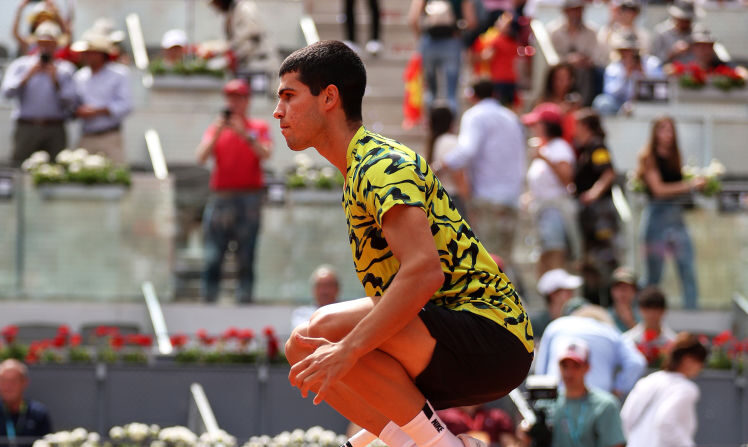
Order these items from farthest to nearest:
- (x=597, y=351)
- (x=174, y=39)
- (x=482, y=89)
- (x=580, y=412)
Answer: (x=174, y=39), (x=482, y=89), (x=597, y=351), (x=580, y=412)

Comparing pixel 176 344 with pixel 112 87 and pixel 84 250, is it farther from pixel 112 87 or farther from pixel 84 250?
pixel 112 87

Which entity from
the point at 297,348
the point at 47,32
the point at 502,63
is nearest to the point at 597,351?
the point at 297,348

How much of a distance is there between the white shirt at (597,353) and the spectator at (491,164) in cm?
270

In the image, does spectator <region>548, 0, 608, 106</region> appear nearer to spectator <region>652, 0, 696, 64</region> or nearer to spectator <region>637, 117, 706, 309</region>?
spectator <region>652, 0, 696, 64</region>

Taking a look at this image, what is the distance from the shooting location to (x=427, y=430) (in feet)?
16.8

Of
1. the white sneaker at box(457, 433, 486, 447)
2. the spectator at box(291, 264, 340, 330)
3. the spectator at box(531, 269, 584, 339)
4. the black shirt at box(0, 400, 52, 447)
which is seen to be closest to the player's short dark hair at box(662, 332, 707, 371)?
the spectator at box(531, 269, 584, 339)

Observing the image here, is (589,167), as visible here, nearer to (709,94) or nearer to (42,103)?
(42,103)

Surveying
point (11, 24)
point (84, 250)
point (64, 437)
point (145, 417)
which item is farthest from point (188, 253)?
point (11, 24)

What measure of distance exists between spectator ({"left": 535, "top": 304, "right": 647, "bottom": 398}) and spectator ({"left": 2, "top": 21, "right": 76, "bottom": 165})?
602 cm

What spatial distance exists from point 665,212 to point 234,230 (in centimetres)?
370

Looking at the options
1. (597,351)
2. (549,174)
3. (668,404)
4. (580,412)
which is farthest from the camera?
(549,174)

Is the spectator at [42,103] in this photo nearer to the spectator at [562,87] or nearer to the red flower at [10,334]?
the red flower at [10,334]

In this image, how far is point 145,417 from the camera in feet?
37.6

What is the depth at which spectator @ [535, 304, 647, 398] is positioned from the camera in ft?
30.9
